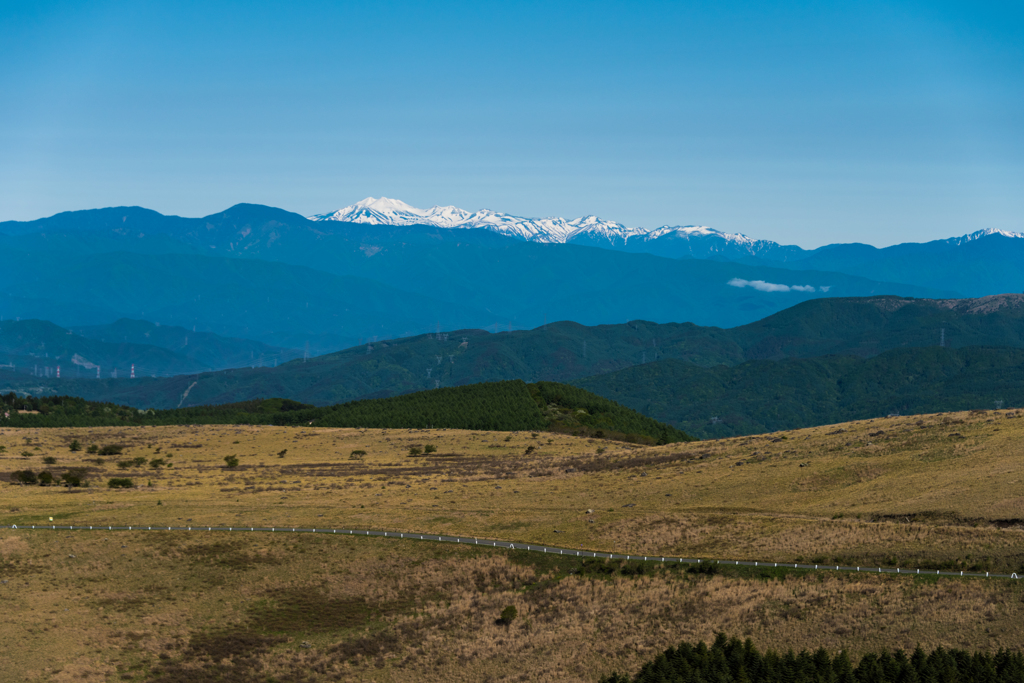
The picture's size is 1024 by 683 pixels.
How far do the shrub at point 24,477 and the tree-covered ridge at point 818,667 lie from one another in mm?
79984

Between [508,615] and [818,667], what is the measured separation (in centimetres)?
1914

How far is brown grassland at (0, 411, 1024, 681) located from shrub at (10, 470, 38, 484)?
7.67m

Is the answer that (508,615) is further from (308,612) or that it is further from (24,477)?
(24,477)

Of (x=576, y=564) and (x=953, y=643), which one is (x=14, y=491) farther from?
(x=953, y=643)

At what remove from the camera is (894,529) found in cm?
6400

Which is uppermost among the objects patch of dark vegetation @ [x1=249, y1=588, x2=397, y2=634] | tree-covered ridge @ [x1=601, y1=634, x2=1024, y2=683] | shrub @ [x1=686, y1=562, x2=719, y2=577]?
shrub @ [x1=686, y1=562, x2=719, y2=577]

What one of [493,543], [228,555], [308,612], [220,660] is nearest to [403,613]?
[308,612]

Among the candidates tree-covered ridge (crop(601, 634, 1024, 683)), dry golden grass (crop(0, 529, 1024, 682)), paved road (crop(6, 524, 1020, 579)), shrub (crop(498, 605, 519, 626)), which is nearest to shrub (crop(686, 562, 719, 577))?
dry golden grass (crop(0, 529, 1024, 682))

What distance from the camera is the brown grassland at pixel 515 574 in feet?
173

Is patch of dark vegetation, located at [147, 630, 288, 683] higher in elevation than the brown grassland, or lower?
lower

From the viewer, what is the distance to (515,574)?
6281cm

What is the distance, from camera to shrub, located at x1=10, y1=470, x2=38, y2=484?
335 feet

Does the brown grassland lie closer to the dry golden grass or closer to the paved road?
the dry golden grass

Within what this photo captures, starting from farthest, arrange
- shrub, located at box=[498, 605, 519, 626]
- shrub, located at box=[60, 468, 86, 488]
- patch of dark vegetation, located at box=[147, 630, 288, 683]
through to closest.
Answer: shrub, located at box=[60, 468, 86, 488] → shrub, located at box=[498, 605, 519, 626] → patch of dark vegetation, located at box=[147, 630, 288, 683]
